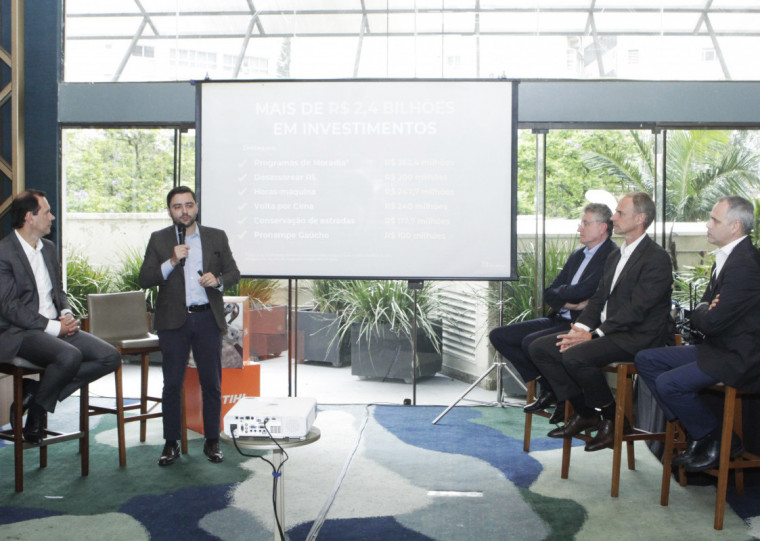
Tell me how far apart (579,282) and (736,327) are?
3.79ft

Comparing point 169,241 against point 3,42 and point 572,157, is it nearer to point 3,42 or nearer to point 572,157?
point 3,42

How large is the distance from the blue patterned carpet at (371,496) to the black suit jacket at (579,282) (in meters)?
0.82

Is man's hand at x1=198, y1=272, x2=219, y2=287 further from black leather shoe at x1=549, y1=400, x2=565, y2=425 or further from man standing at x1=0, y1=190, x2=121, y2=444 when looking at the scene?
black leather shoe at x1=549, y1=400, x2=565, y2=425

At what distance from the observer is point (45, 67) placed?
5320 mm

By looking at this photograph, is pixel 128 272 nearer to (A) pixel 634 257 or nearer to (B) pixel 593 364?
(B) pixel 593 364

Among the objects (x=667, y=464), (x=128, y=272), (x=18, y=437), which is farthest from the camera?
(x=128, y=272)

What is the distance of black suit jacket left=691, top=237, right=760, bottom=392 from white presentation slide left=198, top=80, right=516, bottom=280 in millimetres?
1661

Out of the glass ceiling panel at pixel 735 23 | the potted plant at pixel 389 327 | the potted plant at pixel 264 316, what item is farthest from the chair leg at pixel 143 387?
the glass ceiling panel at pixel 735 23

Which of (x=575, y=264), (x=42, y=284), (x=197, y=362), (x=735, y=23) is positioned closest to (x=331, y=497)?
(x=197, y=362)

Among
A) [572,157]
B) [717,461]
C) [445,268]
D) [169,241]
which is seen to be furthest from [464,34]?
[717,461]

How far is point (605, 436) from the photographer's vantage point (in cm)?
351

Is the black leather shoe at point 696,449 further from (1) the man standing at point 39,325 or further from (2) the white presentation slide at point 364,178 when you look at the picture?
(1) the man standing at point 39,325

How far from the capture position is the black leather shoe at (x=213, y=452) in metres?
3.83

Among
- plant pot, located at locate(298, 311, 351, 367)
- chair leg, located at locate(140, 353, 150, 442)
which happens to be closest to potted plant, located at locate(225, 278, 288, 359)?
plant pot, located at locate(298, 311, 351, 367)
